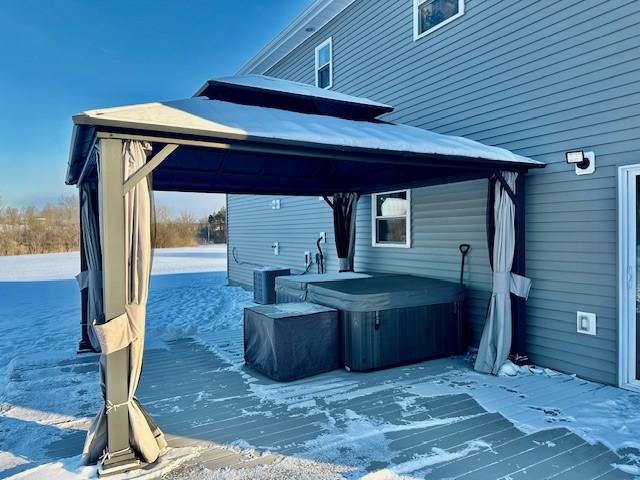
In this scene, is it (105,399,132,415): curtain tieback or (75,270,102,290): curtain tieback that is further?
(75,270,102,290): curtain tieback

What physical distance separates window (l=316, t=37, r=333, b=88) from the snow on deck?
19.0 feet

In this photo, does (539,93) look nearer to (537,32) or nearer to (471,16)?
(537,32)

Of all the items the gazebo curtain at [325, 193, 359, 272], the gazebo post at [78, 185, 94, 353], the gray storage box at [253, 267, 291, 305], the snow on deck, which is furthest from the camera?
the gray storage box at [253, 267, 291, 305]

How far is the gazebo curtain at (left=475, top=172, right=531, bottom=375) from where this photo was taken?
171 inches

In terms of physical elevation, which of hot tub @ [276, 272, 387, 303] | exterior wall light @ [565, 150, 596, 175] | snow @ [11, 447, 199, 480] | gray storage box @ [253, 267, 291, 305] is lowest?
snow @ [11, 447, 199, 480]

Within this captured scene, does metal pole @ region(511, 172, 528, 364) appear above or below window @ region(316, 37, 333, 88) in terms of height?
below

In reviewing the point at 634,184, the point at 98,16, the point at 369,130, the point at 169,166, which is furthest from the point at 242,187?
the point at 98,16

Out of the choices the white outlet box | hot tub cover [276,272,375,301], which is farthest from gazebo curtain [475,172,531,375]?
hot tub cover [276,272,375,301]

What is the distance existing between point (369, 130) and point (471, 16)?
261 centimetres

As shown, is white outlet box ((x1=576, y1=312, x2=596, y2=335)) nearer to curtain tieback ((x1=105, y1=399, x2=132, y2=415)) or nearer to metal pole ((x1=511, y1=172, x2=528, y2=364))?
metal pole ((x1=511, y1=172, x2=528, y2=364))

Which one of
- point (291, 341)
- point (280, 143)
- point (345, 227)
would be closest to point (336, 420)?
point (291, 341)

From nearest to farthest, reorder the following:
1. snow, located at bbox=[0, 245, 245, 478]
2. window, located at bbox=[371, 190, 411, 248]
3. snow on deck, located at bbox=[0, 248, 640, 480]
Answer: snow on deck, located at bbox=[0, 248, 640, 480] < snow, located at bbox=[0, 245, 245, 478] < window, located at bbox=[371, 190, 411, 248]

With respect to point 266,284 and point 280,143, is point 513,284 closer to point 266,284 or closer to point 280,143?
point 280,143

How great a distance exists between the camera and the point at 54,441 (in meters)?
2.85
